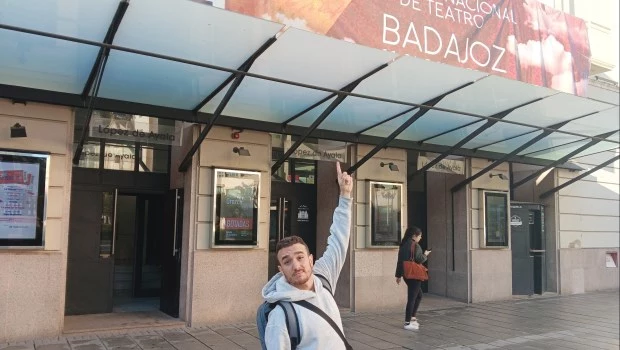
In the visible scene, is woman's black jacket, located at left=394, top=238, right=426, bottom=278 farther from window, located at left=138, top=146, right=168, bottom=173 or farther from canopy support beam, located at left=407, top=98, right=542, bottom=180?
window, located at left=138, top=146, right=168, bottom=173

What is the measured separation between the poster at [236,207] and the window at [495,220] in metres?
5.46

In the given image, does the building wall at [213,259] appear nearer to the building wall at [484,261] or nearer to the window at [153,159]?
the window at [153,159]

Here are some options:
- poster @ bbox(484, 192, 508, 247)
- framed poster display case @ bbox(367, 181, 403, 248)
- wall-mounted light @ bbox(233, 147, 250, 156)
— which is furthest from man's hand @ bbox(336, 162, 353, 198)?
poster @ bbox(484, 192, 508, 247)

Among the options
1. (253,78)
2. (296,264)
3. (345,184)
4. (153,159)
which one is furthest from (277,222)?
(296,264)

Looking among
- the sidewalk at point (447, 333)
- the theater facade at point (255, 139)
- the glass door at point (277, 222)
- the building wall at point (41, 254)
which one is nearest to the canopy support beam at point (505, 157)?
the theater facade at point (255, 139)

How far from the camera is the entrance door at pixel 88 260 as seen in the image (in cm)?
789

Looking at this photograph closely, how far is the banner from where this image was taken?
18.6 ft

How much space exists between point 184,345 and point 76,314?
238 centimetres

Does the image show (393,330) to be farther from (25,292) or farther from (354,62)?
(25,292)


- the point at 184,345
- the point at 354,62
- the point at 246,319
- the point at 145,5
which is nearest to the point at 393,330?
the point at 246,319

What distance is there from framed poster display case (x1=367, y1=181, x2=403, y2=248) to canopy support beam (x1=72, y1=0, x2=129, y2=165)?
494 cm

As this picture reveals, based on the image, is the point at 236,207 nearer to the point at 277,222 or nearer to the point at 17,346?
the point at 277,222

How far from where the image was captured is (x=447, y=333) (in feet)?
25.6

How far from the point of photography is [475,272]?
424 inches
